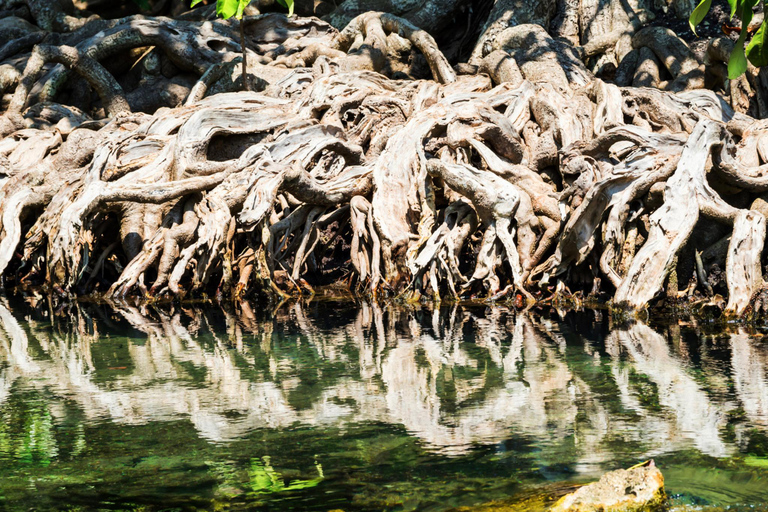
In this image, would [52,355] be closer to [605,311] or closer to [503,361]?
[503,361]

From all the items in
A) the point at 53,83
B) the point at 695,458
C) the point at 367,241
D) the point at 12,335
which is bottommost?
the point at 695,458

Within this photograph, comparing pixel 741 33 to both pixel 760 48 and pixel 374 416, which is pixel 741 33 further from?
pixel 374 416

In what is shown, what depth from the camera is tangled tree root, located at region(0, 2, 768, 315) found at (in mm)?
8133

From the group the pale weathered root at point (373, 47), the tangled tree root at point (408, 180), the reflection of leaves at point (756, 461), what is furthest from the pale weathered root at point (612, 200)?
the reflection of leaves at point (756, 461)

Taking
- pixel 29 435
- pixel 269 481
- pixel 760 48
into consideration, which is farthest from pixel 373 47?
pixel 269 481

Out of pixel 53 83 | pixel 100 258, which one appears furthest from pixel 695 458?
pixel 53 83

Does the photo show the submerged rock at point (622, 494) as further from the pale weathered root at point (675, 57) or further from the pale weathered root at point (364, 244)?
the pale weathered root at point (675, 57)

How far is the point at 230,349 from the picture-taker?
6141 millimetres

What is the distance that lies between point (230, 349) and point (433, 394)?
6.51 feet

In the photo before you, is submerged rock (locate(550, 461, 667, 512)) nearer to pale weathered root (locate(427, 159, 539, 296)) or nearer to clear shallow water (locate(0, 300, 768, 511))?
clear shallow water (locate(0, 300, 768, 511))

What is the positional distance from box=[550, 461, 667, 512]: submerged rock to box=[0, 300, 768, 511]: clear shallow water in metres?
0.18

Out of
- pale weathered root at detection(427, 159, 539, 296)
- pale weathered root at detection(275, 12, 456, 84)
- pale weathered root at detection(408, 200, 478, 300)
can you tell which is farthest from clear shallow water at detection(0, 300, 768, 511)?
pale weathered root at detection(275, 12, 456, 84)

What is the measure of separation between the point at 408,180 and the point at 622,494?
6705mm

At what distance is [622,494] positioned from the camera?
291 cm
